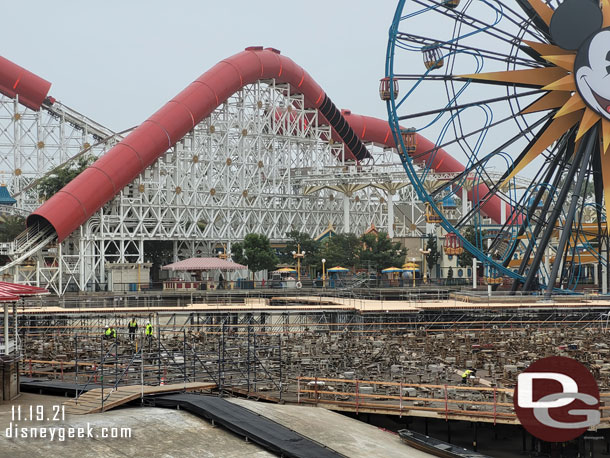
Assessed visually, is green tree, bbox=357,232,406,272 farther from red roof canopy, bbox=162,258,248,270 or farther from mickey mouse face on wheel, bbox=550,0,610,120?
mickey mouse face on wheel, bbox=550,0,610,120

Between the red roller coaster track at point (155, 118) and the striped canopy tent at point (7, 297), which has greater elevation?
the red roller coaster track at point (155, 118)

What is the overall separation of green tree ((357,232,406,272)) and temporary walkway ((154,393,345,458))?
50.5 metres

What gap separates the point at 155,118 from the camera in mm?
65688

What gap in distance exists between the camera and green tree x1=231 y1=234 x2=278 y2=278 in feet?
227

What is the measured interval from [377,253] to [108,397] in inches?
2037

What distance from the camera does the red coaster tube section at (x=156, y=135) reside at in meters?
60.5

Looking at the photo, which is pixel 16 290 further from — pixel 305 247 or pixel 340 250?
pixel 305 247

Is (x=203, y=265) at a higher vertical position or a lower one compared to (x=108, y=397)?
higher

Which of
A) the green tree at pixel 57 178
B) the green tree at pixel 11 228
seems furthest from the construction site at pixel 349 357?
the green tree at pixel 57 178

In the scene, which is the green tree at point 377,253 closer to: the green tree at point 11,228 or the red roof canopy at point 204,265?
the red roof canopy at point 204,265

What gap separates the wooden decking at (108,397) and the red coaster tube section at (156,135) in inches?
1446

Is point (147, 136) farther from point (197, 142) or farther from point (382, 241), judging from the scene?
point (382, 241)

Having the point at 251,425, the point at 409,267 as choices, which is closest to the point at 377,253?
the point at 409,267

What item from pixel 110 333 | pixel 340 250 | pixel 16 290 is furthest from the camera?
pixel 340 250
